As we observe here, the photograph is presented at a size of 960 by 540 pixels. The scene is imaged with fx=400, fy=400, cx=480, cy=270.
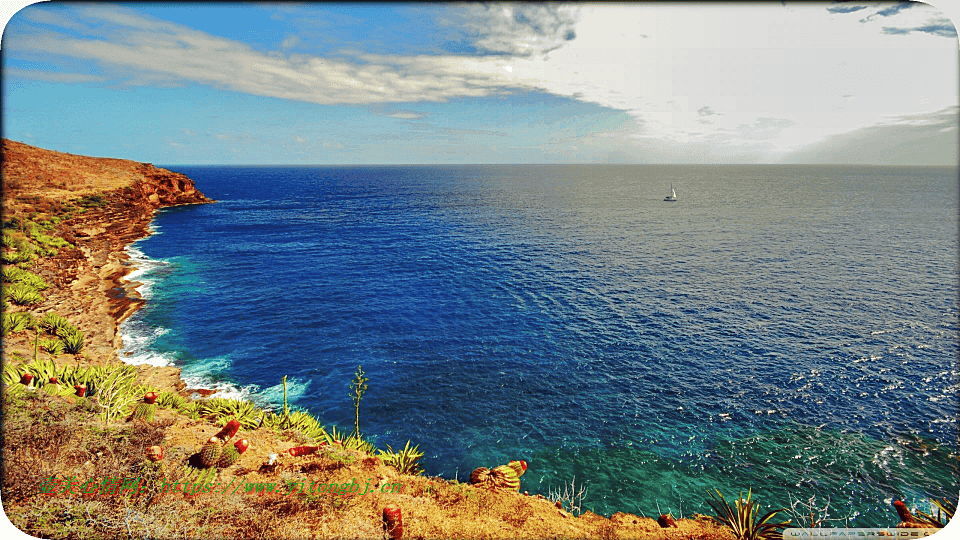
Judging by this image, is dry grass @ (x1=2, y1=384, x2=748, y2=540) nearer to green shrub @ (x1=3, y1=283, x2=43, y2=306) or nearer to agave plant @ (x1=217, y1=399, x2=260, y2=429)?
agave plant @ (x1=217, y1=399, x2=260, y2=429)

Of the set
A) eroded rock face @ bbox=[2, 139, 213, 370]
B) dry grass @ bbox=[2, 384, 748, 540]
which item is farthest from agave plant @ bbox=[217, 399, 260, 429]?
eroded rock face @ bbox=[2, 139, 213, 370]

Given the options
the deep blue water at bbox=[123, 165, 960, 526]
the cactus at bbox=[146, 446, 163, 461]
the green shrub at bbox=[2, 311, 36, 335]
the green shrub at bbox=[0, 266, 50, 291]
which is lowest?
the deep blue water at bbox=[123, 165, 960, 526]

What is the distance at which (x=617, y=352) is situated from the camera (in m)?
32.6

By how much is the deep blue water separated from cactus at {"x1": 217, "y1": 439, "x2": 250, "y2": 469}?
1031cm

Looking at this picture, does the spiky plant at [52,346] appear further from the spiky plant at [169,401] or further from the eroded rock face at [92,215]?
the spiky plant at [169,401]

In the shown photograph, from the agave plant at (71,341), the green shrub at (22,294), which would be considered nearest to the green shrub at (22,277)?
the green shrub at (22,294)

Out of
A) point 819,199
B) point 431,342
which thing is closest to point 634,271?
point 431,342

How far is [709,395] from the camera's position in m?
27.5

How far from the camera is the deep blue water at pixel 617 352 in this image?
875 inches

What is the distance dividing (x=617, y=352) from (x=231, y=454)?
27.3 meters

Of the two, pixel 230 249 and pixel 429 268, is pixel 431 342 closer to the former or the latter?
pixel 429 268

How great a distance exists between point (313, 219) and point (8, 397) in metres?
90.8

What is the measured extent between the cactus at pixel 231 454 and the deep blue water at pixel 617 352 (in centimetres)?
1031

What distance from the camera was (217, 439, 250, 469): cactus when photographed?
13626mm
